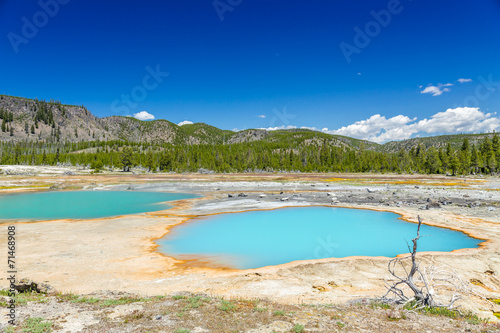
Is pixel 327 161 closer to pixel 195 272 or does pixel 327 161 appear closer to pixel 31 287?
pixel 195 272

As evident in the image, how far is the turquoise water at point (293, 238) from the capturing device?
15164mm

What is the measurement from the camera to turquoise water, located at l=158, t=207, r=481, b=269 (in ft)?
49.8

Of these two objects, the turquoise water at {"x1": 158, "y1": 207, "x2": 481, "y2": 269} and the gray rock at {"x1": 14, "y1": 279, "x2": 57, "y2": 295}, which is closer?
the gray rock at {"x1": 14, "y1": 279, "x2": 57, "y2": 295}

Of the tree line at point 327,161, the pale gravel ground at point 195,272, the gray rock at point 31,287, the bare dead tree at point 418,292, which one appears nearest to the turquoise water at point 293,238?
the pale gravel ground at point 195,272

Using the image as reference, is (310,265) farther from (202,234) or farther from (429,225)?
(429,225)

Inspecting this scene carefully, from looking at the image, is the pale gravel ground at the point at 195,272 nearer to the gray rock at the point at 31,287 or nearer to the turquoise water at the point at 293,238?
the gray rock at the point at 31,287

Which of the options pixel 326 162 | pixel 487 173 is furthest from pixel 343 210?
pixel 326 162

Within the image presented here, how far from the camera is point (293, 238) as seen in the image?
62.6 feet

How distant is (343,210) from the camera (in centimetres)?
2892

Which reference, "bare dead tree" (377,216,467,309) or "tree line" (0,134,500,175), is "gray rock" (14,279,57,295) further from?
"tree line" (0,134,500,175)

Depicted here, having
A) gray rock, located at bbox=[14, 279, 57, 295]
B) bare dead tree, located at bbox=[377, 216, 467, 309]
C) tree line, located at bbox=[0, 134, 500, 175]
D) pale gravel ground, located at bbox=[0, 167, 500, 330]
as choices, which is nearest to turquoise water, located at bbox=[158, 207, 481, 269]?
pale gravel ground, located at bbox=[0, 167, 500, 330]

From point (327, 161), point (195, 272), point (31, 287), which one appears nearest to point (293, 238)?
point (195, 272)

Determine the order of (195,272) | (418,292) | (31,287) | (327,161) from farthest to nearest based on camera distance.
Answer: (327,161)
(195,272)
(31,287)
(418,292)

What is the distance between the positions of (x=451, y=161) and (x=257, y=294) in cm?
11751
